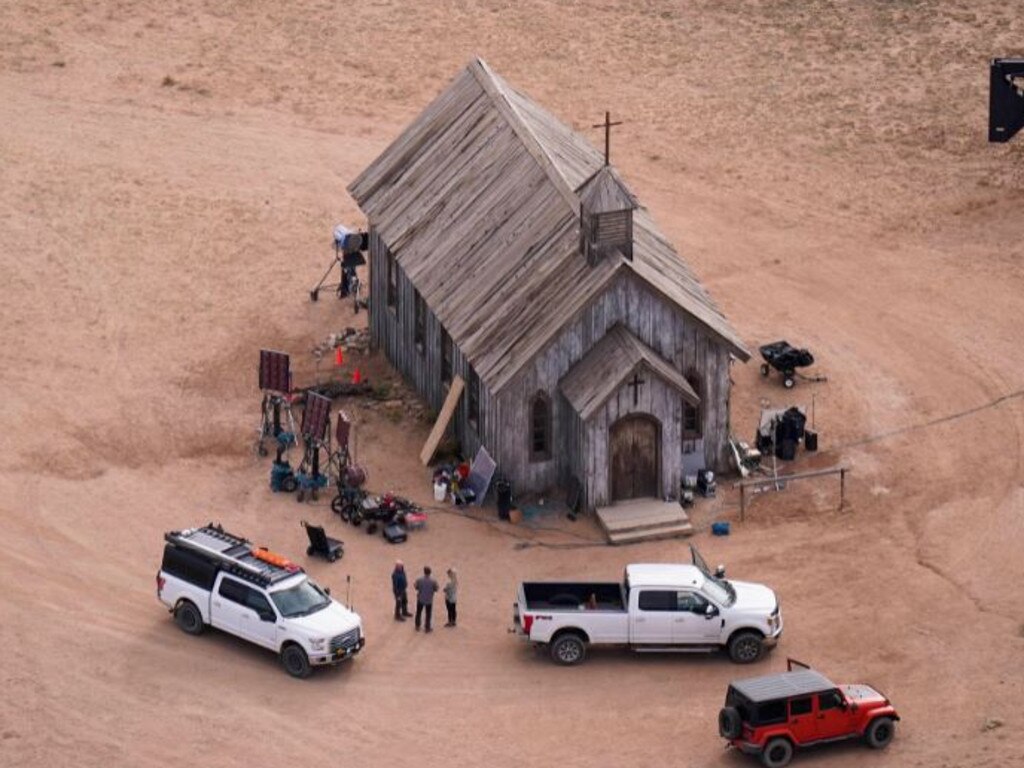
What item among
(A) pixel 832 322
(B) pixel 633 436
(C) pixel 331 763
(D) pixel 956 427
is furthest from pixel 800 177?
(C) pixel 331 763

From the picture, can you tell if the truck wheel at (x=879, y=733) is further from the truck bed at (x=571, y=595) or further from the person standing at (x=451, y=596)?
the person standing at (x=451, y=596)

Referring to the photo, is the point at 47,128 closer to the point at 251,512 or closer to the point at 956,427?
the point at 251,512

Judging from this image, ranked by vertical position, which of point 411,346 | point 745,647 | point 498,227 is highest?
point 498,227

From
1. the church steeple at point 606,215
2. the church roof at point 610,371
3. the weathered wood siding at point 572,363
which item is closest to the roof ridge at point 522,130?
the church steeple at point 606,215

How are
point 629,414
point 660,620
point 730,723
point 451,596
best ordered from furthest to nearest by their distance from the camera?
1. point 629,414
2. point 451,596
3. point 660,620
4. point 730,723

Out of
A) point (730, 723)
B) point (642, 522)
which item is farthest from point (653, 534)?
point (730, 723)

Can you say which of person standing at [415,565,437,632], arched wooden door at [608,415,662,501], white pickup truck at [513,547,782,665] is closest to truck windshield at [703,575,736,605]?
white pickup truck at [513,547,782,665]

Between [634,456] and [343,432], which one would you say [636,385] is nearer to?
[634,456]
